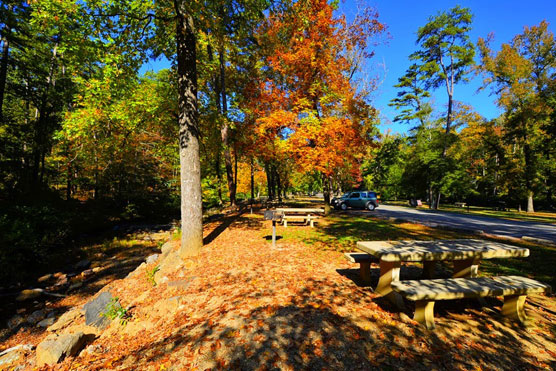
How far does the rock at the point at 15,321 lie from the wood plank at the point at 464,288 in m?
7.80

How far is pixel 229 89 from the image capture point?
18.2m

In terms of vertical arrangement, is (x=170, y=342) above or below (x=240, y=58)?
below

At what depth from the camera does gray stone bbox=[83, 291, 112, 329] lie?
13.1 feet

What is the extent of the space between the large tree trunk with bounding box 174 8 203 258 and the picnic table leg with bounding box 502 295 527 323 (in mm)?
Answer: 6521

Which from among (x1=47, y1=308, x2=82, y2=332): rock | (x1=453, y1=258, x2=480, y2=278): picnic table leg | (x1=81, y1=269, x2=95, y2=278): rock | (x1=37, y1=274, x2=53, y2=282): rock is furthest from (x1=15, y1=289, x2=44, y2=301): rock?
(x1=453, y1=258, x2=480, y2=278): picnic table leg

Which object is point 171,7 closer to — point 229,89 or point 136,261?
point 136,261

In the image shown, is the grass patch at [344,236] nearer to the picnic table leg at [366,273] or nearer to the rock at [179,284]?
the picnic table leg at [366,273]

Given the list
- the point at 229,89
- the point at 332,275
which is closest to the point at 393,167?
the point at 229,89

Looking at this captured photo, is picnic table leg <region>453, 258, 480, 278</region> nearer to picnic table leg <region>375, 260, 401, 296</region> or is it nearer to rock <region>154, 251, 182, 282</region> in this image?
picnic table leg <region>375, 260, 401, 296</region>

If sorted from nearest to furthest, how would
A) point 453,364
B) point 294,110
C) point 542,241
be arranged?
1. point 453,364
2. point 542,241
3. point 294,110

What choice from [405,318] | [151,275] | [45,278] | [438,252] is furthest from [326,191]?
[45,278]

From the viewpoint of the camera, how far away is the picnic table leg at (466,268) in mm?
4230

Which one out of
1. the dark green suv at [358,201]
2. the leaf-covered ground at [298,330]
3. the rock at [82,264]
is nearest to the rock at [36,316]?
the leaf-covered ground at [298,330]

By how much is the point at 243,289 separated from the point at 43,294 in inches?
254
